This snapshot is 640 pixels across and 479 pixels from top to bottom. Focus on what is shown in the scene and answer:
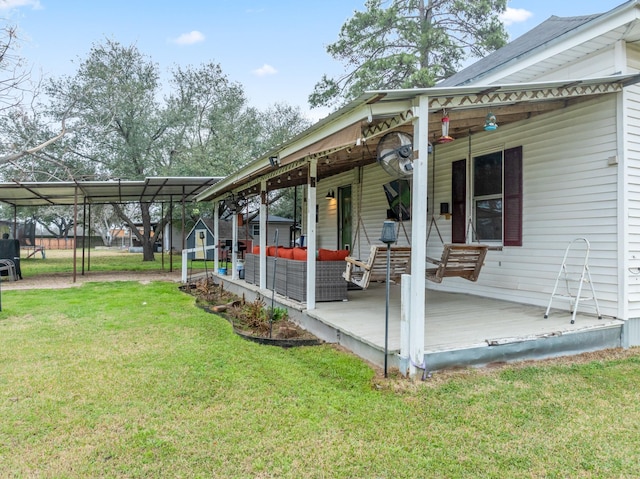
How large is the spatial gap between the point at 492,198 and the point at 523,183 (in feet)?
1.75

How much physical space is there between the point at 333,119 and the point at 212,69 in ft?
59.8

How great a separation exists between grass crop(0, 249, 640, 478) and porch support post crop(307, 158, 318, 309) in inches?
39.3

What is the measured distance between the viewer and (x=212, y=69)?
1966cm

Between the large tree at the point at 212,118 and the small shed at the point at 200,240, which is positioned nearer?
the large tree at the point at 212,118

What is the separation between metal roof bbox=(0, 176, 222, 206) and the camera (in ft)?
32.2

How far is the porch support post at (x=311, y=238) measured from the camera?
4863 mm

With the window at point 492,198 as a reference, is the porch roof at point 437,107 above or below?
above

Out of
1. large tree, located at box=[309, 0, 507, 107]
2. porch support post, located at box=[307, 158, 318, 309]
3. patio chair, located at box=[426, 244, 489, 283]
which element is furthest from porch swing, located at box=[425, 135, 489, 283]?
large tree, located at box=[309, 0, 507, 107]

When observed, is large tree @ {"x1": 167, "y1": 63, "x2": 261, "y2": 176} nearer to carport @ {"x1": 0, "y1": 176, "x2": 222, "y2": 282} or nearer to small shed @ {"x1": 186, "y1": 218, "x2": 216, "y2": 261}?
small shed @ {"x1": 186, "y1": 218, "x2": 216, "y2": 261}

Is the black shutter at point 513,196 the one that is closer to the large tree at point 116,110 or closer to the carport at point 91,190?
the carport at point 91,190

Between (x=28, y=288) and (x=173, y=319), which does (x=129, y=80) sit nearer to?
(x=28, y=288)

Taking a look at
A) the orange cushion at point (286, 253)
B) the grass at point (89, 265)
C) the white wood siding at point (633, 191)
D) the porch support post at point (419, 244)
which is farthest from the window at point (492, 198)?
the grass at point (89, 265)

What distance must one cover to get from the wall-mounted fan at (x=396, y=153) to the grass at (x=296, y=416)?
1.98 metres

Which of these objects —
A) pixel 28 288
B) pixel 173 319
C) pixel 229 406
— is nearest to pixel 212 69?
pixel 28 288
